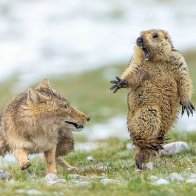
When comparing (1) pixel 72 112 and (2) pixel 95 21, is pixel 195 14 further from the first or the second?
(1) pixel 72 112

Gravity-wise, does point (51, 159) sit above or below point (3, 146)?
below

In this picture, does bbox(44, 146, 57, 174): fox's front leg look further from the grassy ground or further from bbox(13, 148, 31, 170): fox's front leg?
bbox(13, 148, 31, 170): fox's front leg

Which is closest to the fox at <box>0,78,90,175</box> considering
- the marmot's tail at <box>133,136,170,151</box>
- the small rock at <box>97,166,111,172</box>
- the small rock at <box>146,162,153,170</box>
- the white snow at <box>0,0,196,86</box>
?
the small rock at <box>97,166,111,172</box>

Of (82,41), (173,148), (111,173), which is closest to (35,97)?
(111,173)

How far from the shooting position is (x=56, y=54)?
4888 centimetres

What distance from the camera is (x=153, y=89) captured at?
11.5 meters

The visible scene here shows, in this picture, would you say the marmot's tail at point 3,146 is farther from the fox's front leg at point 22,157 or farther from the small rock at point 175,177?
the small rock at point 175,177

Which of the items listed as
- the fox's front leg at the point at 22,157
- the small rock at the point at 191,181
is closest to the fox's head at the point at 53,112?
the fox's front leg at the point at 22,157

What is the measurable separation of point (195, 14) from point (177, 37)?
7273 millimetres

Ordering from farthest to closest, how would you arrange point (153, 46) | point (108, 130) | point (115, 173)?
point (108, 130) → point (153, 46) → point (115, 173)

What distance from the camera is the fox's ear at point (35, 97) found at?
11961 mm

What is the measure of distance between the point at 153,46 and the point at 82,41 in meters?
39.8

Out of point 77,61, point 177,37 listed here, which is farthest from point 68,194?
point 177,37

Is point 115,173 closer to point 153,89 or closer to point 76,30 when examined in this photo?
point 153,89
